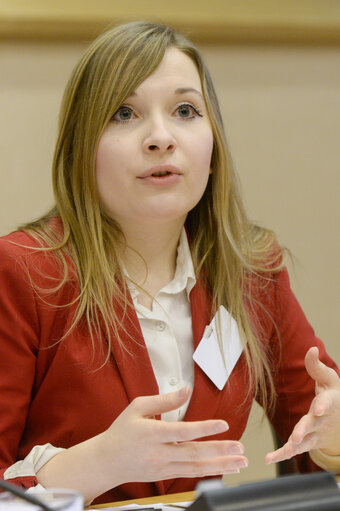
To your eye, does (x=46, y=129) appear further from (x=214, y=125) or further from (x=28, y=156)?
(x=214, y=125)

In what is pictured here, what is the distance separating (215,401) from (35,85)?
1254 mm

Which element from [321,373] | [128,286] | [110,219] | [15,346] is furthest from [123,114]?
[321,373]

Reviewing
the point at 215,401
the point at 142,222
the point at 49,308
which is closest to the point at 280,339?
the point at 215,401

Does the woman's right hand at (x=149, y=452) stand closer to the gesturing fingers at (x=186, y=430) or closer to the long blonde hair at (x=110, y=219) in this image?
the gesturing fingers at (x=186, y=430)

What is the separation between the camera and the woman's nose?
136cm

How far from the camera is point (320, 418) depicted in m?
1.28

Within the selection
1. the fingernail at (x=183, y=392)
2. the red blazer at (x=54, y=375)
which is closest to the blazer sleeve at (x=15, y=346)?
the red blazer at (x=54, y=375)

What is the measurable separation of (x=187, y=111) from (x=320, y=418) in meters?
0.61

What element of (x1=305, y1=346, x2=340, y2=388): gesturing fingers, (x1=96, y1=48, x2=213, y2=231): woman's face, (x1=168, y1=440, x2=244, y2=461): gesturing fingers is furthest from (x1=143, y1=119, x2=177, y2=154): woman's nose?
(x1=168, y1=440, x2=244, y2=461): gesturing fingers


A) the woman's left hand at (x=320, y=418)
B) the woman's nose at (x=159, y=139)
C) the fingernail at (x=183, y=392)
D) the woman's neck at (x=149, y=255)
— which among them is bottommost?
the woman's left hand at (x=320, y=418)

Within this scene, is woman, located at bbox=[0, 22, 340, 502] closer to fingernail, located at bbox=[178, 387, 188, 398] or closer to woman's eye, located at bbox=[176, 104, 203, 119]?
woman's eye, located at bbox=[176, 104, 203, 119]

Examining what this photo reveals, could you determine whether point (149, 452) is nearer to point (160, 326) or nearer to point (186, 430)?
point (186, 430)

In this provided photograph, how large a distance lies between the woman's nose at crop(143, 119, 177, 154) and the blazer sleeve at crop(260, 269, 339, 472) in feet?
1.47

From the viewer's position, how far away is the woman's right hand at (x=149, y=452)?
1.05 m
